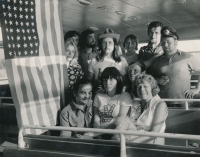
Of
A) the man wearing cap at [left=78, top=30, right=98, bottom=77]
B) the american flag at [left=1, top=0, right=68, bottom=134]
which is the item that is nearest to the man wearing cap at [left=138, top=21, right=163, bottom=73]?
Answer: the man wearing cap at [left=78, top=30, right=98, bottom=77]

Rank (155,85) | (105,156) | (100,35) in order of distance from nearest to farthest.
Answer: (105,156) < (155,85) < (100,35)

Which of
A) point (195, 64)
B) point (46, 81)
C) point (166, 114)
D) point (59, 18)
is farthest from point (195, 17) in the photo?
point (46, 81)

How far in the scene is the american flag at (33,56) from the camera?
2916mm

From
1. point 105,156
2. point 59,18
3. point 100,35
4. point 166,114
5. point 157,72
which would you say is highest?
point 59,18

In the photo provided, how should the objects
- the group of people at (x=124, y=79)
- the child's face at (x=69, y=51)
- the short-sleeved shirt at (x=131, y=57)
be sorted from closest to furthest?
the group of people at (x=124, y=79) < the short-sleeved shirt at (x=131, y=57) < the child's face at (x=69, y=51)

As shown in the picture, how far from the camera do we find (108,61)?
2854 millimetres

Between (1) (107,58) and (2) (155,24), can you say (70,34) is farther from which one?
(2) (155,24)

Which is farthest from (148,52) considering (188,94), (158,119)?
(158,119)

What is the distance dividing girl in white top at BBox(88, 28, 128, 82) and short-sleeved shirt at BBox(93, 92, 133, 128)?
0.21 metres

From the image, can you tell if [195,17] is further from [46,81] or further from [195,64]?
[46,81]

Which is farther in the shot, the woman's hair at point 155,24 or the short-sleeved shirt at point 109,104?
the short-sleeved shirt at point 109,104

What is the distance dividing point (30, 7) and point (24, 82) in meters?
0.89

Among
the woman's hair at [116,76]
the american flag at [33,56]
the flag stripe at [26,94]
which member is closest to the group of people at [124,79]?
the woman's hair at [116,76]

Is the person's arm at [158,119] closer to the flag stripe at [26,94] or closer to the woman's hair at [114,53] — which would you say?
the woman's hair at [114,53]
